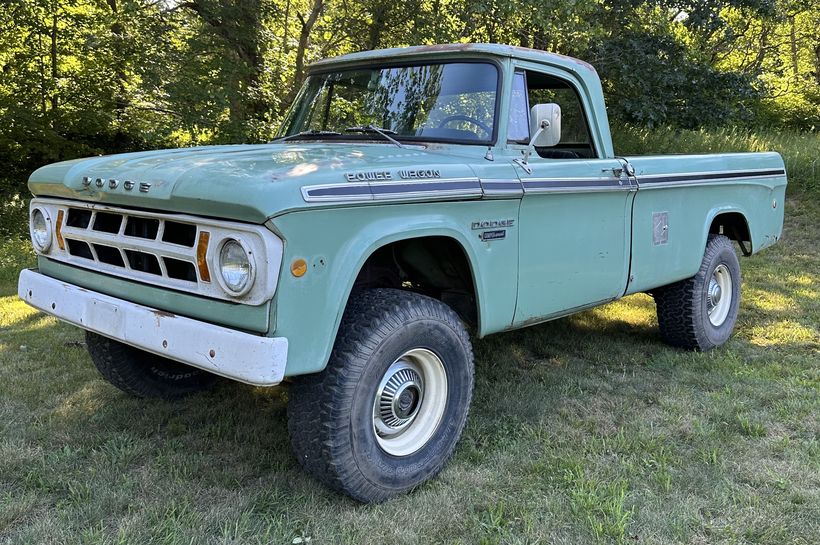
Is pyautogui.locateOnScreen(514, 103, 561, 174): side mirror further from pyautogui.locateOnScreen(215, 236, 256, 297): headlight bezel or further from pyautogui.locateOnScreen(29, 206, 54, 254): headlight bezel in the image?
pyautogui.locateOnScreen(29, 206, 54, 254): headlight bezel

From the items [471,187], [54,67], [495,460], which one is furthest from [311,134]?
[54,67]

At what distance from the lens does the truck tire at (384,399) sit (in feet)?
8.20

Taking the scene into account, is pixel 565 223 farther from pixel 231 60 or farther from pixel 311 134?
pixel 231 60

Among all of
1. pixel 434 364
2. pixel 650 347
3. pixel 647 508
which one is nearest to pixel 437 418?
pixel 434 364

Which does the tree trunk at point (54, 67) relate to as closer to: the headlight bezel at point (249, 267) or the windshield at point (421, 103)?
the windshield at point (421, 103)

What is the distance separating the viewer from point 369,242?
2467 mm

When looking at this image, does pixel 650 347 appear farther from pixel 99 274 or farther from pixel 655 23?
pixel 655 23

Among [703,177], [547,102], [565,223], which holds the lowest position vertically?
[565,223]

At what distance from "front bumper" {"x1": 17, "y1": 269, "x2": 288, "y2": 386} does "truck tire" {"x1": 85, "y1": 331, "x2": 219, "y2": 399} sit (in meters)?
0.56

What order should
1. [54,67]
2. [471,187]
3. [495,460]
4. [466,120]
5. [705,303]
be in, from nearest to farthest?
[471,187], [495,460], [466,120], [705,303], [54,67]

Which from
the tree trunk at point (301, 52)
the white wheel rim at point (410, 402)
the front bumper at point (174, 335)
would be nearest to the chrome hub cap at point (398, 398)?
the white wheel rim at point (410, 402)

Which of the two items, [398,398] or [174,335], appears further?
[398,398]

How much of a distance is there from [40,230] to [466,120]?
87.2 inches

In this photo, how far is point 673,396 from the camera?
12.8ft
